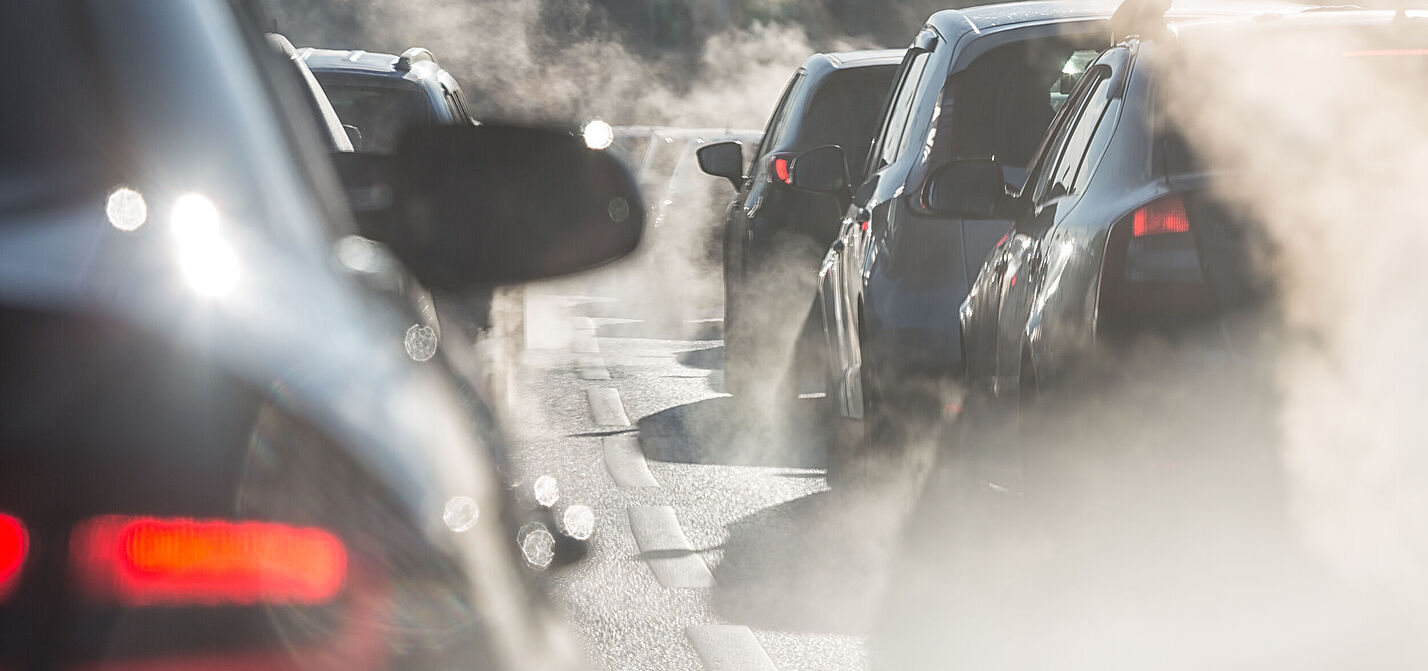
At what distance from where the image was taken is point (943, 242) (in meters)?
6.46

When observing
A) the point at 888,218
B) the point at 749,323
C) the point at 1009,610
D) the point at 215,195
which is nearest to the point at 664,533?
the point at 888,218

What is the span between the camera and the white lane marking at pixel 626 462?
26.9 feet

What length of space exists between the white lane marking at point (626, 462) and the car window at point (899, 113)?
1.52 metres

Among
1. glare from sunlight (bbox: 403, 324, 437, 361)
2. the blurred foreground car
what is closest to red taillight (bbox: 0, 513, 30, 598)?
glare from sunlight (bbox: 403, 324, 437, 361)

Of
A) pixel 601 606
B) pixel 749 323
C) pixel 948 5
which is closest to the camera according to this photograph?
pixel 601 606

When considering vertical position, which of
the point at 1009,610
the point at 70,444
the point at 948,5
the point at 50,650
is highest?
the point at 948,5

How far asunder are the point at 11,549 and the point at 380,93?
7.95 m

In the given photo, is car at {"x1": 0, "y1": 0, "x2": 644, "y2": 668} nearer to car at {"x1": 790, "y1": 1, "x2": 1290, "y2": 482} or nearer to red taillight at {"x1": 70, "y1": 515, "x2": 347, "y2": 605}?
red taillight at {"x1": 70, "y1": 515, "x2": 347, "y2": 605}

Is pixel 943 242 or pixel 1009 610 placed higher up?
pixel 943 242

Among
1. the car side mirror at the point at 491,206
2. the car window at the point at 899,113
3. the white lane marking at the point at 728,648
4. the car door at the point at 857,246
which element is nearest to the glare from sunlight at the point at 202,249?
the car side mirror at the point at 491,206

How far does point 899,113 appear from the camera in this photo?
739cm

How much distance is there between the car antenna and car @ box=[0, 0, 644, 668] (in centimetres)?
270

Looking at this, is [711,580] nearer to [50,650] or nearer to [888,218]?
[888,218]

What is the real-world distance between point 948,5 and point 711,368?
32753 millimetres
